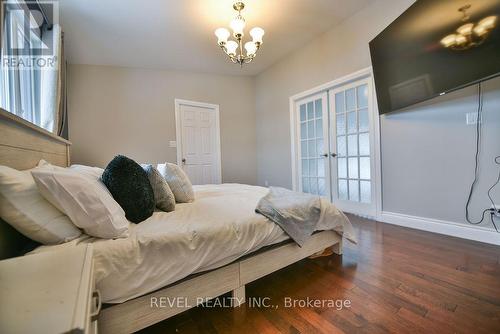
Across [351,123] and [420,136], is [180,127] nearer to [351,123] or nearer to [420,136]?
[351,123]

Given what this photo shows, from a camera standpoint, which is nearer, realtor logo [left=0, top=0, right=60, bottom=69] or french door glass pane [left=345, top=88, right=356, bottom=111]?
realtor logo [left=0, top=0, right=60, bottom=69]

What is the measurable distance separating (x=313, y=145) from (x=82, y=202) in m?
3.36

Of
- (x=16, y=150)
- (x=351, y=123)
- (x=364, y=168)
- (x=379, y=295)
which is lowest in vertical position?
(x=379, y=295)

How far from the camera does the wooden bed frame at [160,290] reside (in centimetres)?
91

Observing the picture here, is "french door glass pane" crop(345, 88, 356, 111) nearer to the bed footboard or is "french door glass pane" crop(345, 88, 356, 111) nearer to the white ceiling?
the white ceiling

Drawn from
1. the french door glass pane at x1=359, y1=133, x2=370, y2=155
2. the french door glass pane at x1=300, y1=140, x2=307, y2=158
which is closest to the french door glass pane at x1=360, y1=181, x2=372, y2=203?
the french door glass pane at x1=359, y1=133, x2=370, y2=155

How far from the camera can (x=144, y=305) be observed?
0.97 metres

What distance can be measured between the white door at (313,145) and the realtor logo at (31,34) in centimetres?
344

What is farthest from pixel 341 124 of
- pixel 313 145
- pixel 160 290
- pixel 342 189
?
pixel 160 290

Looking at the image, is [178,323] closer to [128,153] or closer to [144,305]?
[144,305]

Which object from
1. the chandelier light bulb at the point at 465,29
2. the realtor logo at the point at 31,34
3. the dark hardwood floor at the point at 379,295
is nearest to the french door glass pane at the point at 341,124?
the chandelier light bulb at the point at 465,29

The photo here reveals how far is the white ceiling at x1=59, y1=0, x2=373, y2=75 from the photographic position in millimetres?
2506

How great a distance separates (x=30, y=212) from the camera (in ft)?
2.73

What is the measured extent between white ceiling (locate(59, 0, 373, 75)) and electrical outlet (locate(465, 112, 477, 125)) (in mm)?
1824
